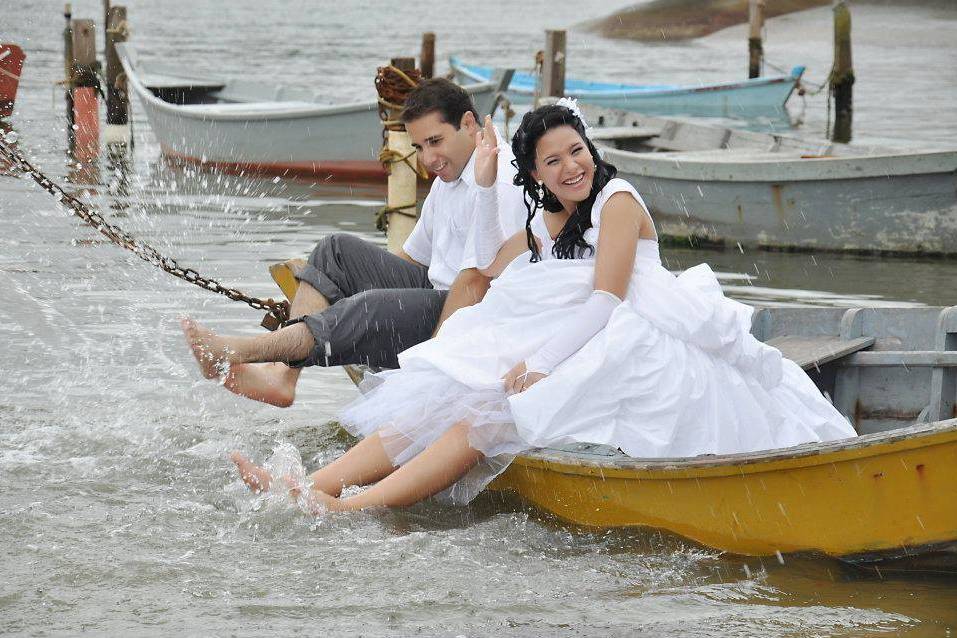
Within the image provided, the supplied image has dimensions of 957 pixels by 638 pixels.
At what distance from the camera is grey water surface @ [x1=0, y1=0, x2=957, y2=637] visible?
13.7ft

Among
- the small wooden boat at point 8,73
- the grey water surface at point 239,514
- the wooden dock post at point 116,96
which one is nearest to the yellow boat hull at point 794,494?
the grey water surface at point 239,514

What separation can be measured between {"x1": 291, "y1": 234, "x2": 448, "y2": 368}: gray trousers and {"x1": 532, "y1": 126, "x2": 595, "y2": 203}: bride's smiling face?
109 centimetres

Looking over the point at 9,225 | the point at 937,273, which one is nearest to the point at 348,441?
the point at 937,273

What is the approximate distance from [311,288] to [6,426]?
1.58m

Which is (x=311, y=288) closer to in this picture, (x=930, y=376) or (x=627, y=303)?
(x=627, y=303)

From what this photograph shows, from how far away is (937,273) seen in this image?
10188 millimetres

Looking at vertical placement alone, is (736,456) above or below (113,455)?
above

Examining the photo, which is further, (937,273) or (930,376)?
(937,273)

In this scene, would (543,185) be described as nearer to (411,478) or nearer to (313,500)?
(411,478)

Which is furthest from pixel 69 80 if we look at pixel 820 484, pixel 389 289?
pixel 820 484

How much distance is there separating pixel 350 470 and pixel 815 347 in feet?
6.88

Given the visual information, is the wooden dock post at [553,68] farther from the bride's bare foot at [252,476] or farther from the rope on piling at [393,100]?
the bride's bare foot at [252,476]

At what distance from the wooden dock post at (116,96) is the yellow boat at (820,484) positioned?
12.7 metres

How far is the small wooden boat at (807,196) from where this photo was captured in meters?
10.4
